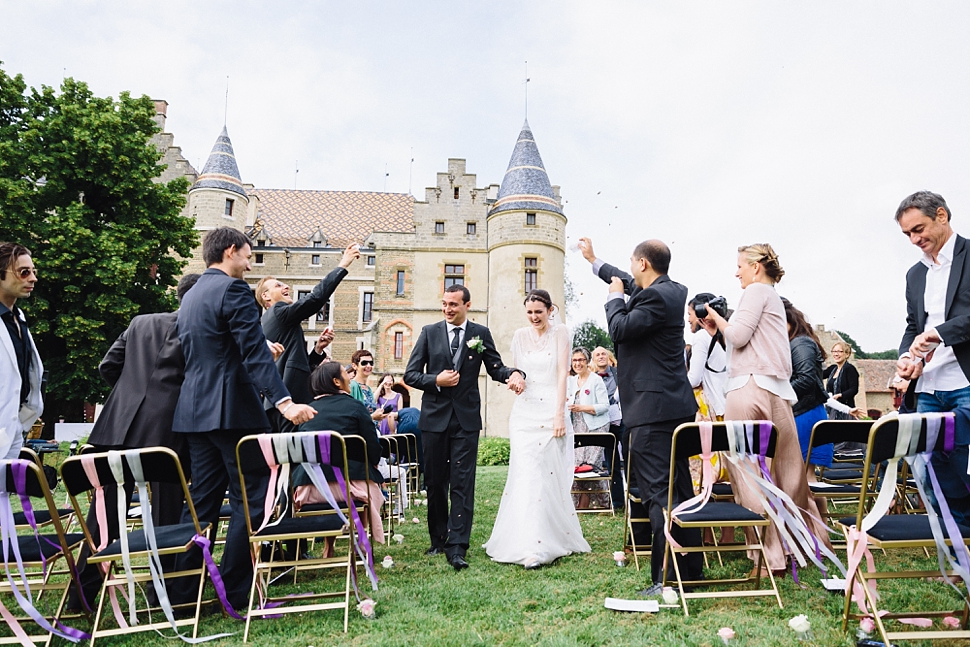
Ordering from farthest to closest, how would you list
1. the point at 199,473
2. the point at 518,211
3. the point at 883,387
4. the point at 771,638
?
the point at 883,387 → the point at 518,211 → the point at 199,473 → the point at 771,638

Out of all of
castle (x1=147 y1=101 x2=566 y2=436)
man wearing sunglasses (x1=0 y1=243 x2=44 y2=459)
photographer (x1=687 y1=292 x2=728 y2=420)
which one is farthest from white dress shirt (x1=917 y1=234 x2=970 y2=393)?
castle (x1=147 y1=101 x2=566 y2=436)

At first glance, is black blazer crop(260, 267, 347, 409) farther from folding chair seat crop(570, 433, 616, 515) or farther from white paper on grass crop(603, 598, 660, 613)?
white paper on grass crop(603, 598, 660, 613)

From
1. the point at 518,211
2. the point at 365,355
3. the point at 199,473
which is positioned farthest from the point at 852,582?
the point at 518,211

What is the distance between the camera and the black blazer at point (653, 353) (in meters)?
4.20

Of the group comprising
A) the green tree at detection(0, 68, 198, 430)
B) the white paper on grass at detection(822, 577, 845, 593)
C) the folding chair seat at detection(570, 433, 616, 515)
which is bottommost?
the white paper on grass at detection(822, 577, 845, 593)

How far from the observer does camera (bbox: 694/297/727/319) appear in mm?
4698

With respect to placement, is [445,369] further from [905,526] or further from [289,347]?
[905,526]

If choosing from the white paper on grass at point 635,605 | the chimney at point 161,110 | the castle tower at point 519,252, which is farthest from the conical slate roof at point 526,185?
the white paper on grass at point 635,605

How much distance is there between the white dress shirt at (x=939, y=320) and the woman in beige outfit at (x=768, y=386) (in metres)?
0.83

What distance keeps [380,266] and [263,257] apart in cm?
1113

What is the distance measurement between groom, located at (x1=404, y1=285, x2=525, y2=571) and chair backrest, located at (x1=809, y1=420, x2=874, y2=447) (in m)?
2.30

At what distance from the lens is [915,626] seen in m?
3.37

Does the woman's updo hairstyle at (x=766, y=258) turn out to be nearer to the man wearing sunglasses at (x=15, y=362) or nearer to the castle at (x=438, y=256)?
the man wearing sunglasses at (x=15, y=362)

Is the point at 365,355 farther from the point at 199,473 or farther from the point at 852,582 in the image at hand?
the point at 852,582
